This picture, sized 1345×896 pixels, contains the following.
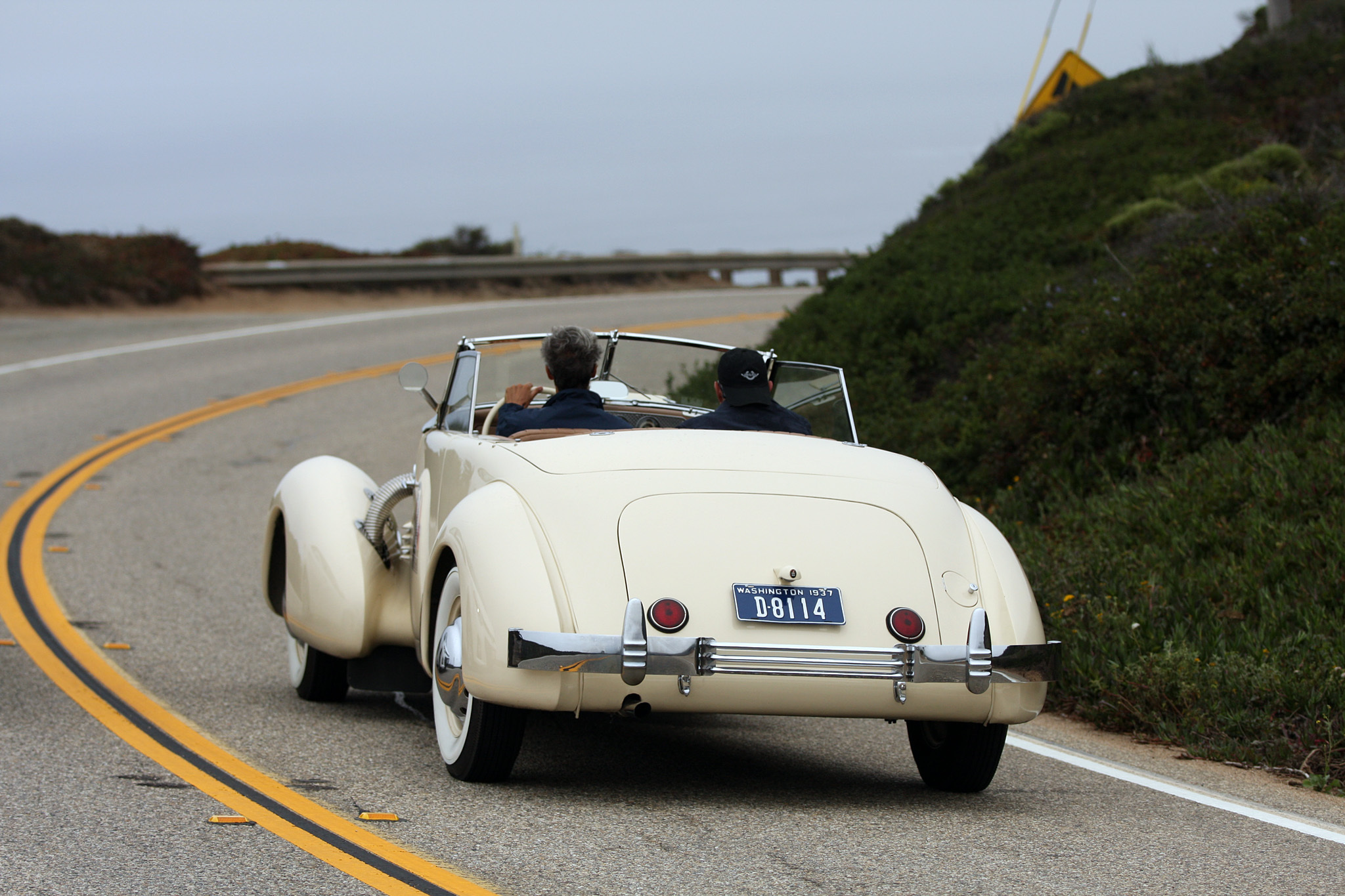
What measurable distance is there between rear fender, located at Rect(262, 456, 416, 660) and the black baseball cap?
63.0 inches

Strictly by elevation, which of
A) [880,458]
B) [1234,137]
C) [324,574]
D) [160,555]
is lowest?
[160,555]

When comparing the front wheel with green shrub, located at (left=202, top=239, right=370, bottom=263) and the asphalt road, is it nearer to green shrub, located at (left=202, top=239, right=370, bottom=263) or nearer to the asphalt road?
the asphalt road

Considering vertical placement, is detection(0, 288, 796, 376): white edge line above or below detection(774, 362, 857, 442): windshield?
below

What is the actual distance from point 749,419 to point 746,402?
7 cm

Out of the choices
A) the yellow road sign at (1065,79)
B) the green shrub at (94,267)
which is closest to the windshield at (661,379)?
the yellow road sign at (1065,79)

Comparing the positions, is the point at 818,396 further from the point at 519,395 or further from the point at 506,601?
the point at 506,601

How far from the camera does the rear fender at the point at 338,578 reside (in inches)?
232

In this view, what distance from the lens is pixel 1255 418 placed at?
882 cm

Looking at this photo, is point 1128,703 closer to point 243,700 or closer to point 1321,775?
point 1321,775

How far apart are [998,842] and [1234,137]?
1447 cm

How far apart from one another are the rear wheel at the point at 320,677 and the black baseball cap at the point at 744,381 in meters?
2.25

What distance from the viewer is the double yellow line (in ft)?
12.4

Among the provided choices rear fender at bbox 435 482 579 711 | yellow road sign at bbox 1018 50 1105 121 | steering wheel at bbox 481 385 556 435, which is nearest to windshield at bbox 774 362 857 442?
steering wheel at bbox 481 385 556 435

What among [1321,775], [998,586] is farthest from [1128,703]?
[998,586]
